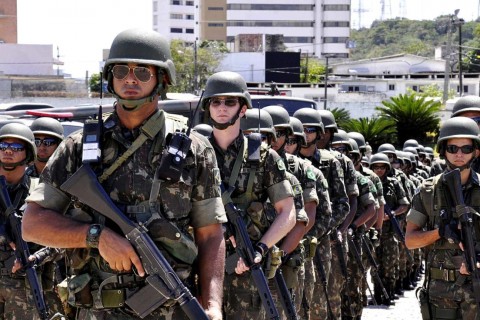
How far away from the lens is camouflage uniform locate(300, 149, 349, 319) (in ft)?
36.4

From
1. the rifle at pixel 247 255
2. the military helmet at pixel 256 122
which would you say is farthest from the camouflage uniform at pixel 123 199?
the military helmet at pixel 256 122

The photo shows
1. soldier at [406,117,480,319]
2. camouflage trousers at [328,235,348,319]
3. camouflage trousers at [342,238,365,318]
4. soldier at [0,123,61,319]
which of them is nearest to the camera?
soldier at [406,117,480,319]

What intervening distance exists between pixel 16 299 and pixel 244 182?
2353 mm

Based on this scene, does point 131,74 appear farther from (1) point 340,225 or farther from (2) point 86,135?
(1) point 340,225

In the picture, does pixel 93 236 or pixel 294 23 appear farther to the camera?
pixel 294 23

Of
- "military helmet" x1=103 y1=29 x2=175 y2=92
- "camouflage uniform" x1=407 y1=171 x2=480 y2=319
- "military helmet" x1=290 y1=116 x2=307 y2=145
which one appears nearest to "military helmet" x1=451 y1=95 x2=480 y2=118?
"military helmet" x1=290 y1=116 x2=307 y2=145

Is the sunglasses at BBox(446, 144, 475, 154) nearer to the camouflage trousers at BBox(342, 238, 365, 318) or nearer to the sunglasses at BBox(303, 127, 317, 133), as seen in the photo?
the sunglasses at BBox(303, 127, 317, 133)

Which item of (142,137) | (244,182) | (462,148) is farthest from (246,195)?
(142,137)

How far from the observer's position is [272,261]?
323 inches

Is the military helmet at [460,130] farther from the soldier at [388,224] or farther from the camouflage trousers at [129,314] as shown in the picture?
the soldier at [388,224]

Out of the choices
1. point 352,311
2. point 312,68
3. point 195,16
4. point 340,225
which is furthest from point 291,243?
point 195,16

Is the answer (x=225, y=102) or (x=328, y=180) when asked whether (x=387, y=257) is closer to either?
(x=328, y=180)

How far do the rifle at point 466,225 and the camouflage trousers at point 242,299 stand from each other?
1.66 metres

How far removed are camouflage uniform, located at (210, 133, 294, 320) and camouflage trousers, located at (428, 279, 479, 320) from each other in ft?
4.93
